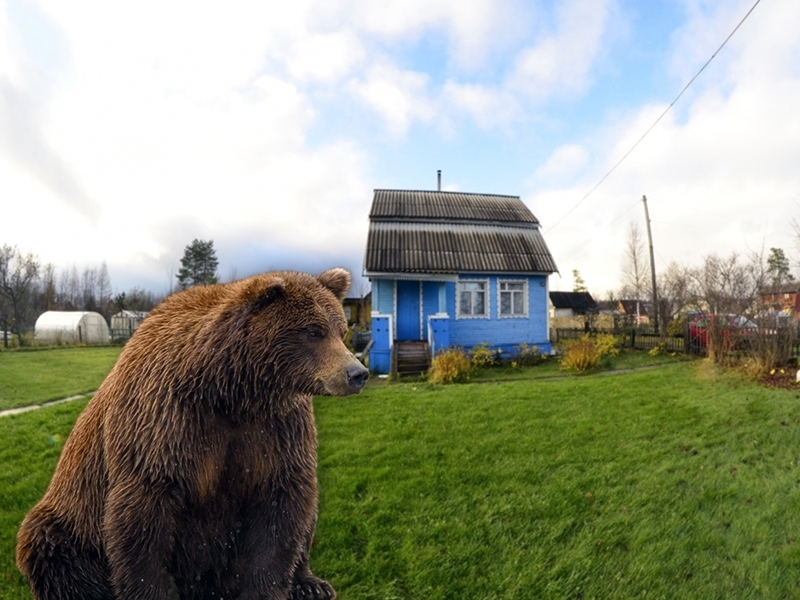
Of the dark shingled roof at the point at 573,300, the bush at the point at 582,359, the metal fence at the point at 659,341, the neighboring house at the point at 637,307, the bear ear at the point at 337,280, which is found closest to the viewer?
the bear ear at the point at 337,280

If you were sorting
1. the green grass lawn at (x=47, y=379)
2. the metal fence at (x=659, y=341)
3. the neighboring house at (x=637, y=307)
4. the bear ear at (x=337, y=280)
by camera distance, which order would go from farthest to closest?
the neighboring house at (x=637, y=307)
the metal fence at (x=659, y=341)
the green grass lawn at (x=47, y=379)
the bear ear at (x=337, y=280)

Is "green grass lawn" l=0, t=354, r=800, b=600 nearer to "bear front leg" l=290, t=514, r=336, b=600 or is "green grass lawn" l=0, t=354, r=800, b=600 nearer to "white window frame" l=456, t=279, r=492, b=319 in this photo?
"bear front leg" l=290, t=514, r=336, b=600

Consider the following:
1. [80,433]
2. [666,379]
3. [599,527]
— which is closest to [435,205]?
[666,379]

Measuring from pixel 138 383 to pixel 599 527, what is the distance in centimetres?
411

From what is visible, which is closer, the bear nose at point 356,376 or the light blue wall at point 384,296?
the bear nose at point 356,376

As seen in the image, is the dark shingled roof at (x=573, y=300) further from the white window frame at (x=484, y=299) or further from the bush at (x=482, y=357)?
the bush at (x=482, y=357)

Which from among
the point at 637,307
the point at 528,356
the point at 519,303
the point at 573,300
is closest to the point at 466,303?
the point at 519,303

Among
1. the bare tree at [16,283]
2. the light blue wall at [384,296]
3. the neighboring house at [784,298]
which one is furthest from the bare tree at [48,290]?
the neighboring house at [784,298]

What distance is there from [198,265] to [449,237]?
1420cm

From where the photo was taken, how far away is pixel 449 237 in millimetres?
15742

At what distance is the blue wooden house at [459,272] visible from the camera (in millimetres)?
14570

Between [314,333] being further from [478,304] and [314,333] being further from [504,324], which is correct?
[504,324]

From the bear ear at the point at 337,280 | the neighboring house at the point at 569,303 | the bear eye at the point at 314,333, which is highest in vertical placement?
the neighboring house at the point at 569,303

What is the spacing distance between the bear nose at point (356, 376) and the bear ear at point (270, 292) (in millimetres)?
305
